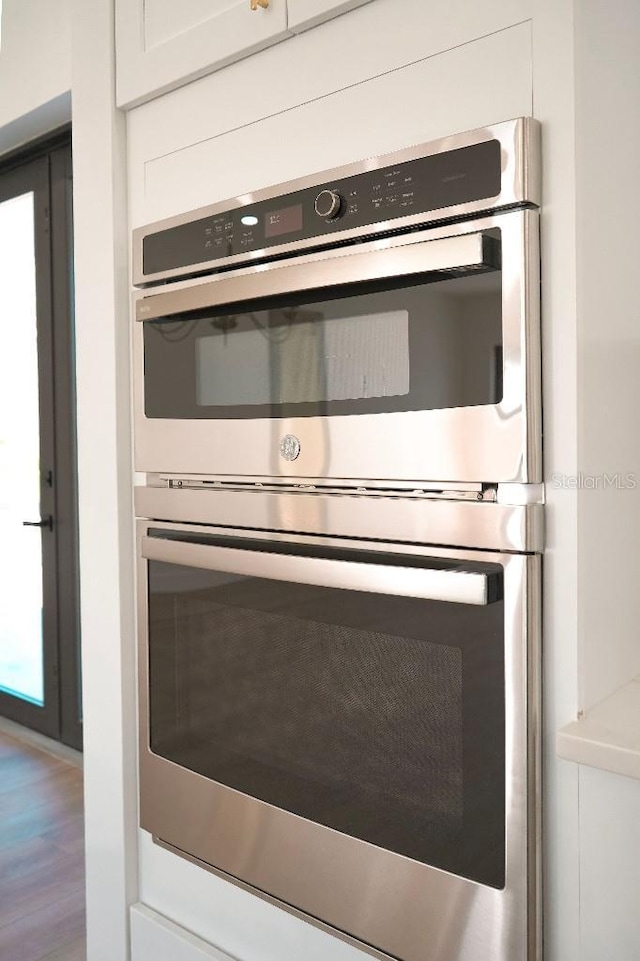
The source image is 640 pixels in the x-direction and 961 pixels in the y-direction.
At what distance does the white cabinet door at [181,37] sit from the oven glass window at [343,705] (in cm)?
77

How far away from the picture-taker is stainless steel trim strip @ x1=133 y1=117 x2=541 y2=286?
90 centimetres

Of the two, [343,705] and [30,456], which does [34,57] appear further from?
[343,705]

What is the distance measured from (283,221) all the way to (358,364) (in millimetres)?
247

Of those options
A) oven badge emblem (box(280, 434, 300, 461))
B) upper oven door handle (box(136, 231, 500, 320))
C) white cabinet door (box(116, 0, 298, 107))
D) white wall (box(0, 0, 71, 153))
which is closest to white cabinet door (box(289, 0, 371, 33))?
white cabinet door (box(116, 0, 298, 107))

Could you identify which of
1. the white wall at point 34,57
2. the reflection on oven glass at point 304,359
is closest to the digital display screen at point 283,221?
the reflection on oven glass at point 304,359

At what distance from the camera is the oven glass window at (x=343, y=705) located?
0.97m

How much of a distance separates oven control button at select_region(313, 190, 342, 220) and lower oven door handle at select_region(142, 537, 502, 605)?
0.46 m

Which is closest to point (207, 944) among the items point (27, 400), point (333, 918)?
point (333, 918)

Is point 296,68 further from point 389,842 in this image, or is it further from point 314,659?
point 389,842

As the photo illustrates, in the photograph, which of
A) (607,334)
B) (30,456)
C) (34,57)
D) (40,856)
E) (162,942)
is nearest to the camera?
(607,334)

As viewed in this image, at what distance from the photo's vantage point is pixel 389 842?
106cm

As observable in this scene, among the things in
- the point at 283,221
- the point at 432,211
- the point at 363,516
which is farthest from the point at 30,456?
the point at 432,211

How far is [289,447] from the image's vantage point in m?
1.15

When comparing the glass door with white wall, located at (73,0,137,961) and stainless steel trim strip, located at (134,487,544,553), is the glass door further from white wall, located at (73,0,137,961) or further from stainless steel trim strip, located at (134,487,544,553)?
stainless steel trim strip, located at (134,487,544,553)
